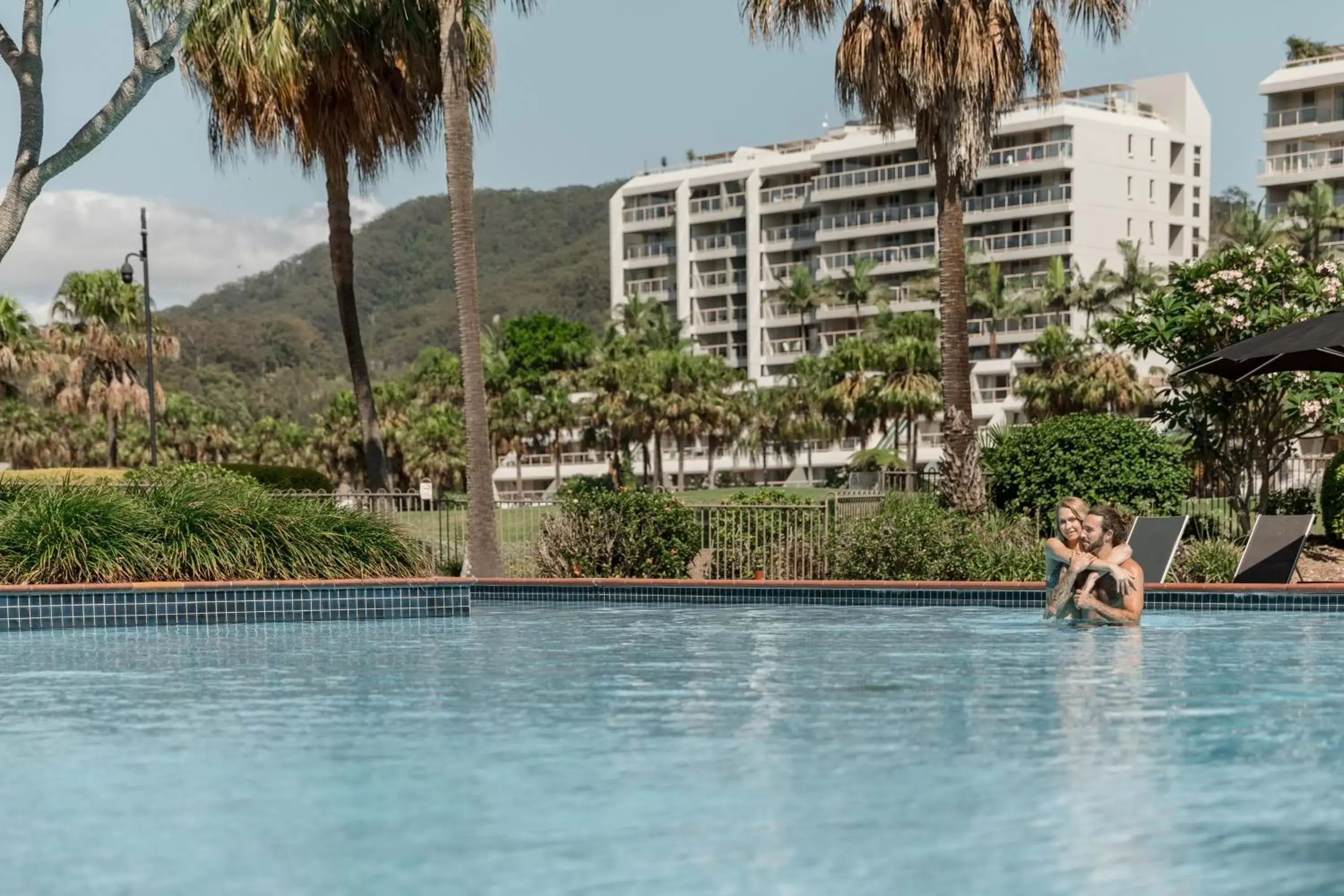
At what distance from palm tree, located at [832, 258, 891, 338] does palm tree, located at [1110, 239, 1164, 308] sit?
14.8 metres

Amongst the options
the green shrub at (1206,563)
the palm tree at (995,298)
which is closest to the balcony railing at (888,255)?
the palm tree at (995,298)

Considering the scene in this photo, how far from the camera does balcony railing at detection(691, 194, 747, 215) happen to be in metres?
103

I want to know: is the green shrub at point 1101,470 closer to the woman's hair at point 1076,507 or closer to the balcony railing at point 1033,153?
the woman's hair at point 1076,507

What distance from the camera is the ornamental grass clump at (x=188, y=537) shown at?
14727 millimetres

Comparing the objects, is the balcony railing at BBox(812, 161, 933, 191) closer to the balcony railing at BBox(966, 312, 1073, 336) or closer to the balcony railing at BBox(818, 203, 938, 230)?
the balcony railing at BBox(818, 203, 938, 230)

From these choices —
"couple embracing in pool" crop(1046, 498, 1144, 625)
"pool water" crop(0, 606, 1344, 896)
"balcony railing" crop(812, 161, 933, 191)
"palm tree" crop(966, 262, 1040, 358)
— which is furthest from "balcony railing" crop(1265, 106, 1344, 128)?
"pool water" crop(0, 606, 1344, 896)

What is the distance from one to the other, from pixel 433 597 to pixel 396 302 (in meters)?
171

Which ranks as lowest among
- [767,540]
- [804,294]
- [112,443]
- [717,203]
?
[767,540]

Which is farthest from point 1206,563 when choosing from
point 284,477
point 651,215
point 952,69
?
point 651,215

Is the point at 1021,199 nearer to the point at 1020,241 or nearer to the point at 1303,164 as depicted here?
the point at 1020,241

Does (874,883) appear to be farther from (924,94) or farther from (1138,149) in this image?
(1138,149)

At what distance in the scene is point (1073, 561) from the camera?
1325 centimetres

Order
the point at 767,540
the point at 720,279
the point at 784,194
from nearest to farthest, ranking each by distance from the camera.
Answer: the point at 767,540, the point at 784,194, the point at 720,279

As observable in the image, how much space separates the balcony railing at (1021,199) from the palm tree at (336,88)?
62.5m
